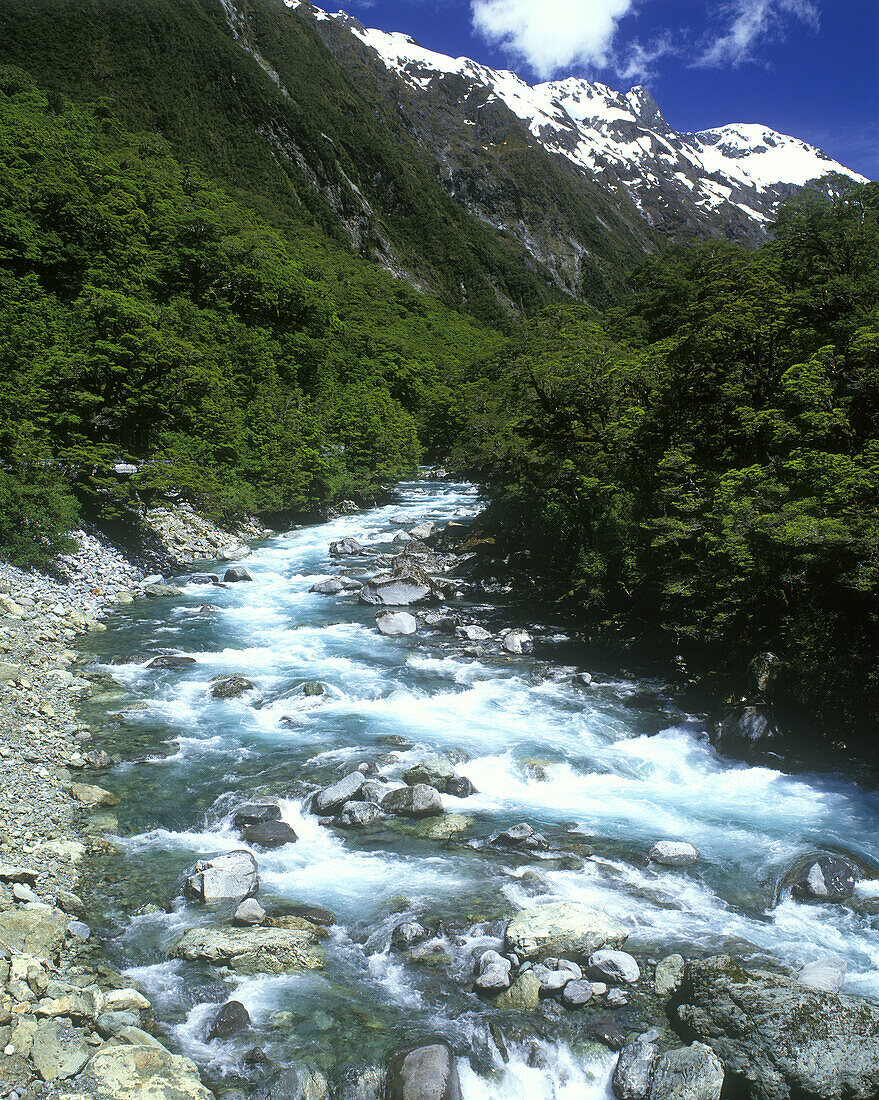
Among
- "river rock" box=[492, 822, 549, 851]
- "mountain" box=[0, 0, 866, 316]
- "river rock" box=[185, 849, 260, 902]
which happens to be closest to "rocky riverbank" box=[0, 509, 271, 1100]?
"river rock" box=[185, 849, 260, 902]

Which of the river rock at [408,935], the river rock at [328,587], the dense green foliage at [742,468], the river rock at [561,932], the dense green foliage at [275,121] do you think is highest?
the dense green foliage at [275,121]

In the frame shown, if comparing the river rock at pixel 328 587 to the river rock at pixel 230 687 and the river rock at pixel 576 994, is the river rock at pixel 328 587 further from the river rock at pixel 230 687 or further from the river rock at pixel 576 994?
the river rock at pixel 576 994

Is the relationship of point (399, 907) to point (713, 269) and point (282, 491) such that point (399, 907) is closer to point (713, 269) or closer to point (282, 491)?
point (713, 269)

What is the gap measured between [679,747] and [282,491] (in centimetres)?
1993

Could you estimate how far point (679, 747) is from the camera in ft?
39.8

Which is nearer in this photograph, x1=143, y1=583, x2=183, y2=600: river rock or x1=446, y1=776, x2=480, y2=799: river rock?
x1=446, y1=776, x2=480, y2=799: river rock

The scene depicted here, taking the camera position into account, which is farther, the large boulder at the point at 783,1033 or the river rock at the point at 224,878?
the river rock at the point at 224,878

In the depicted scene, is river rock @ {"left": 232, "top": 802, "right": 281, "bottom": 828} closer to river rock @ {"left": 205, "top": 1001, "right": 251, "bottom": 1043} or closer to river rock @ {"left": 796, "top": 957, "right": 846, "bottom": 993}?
river rock @ {"left": 205, "top": 1001, "right": 251, "bottom": 1043}

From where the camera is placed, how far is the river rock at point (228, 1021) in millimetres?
5953

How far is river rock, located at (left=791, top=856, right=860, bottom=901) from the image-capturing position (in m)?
8.09

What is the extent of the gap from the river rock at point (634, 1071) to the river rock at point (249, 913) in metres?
3.93

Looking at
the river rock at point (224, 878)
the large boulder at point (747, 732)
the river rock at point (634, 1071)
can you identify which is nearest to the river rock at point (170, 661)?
the river rock at point (224, 878)

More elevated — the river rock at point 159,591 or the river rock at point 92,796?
the river rock at point 159,591

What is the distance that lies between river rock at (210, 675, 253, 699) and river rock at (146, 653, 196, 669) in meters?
1.36
